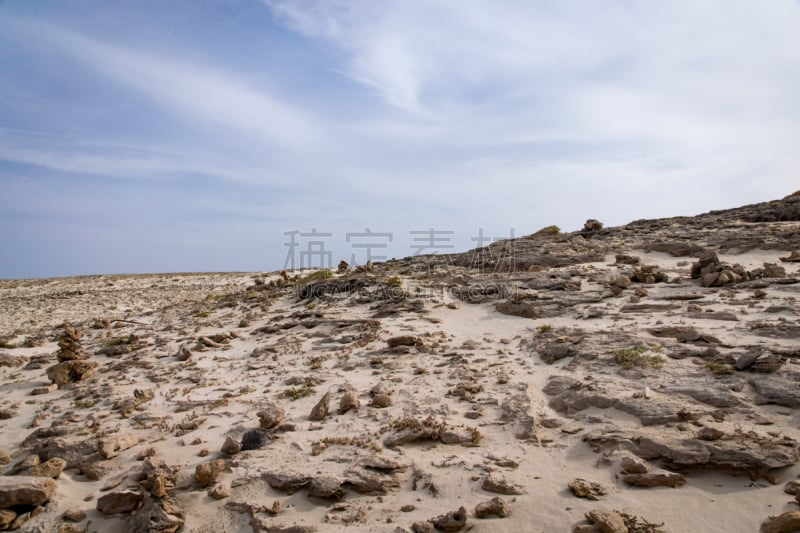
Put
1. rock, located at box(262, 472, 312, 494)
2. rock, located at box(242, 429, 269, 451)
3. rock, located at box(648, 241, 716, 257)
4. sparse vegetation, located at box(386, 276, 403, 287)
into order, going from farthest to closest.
A: rock, located at box(648, 241, 716, 257), sparse vegetation, located at box(386, 276, 403, 287), rock, located at box(242, 429, 269, 451), rock, located at box(262, 472, 312, 494)

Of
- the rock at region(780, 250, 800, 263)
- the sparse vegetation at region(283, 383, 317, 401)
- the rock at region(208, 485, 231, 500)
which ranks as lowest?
the rock at region(208, 485, 231, 500)

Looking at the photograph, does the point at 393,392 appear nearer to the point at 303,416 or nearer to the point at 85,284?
the point at 303,416

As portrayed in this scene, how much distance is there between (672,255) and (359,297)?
1191 cm

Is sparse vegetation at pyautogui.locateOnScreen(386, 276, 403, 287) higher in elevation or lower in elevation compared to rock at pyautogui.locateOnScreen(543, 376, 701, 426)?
higher

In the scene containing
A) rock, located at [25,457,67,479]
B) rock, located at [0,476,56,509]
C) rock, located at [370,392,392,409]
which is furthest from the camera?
rock, located at [370,392,392,409]

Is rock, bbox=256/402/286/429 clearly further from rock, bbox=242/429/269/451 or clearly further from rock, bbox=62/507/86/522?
rock, bbox=62/507/86/522

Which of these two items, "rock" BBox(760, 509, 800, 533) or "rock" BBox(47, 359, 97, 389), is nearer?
"rock" BBox(760, 509, 800, 533)

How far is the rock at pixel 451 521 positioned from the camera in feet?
15.4

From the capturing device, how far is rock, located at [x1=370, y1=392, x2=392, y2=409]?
7719mm

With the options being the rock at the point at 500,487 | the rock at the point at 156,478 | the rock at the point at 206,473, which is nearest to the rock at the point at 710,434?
the rock at the point at 500,487

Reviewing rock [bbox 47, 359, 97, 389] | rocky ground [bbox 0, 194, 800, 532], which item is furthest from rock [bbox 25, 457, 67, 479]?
rock [bbox 47, 359, 97, 389]

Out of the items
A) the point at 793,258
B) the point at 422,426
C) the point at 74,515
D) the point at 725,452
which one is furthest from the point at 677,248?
the point at 74,515

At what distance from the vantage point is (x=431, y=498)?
530 centimetres

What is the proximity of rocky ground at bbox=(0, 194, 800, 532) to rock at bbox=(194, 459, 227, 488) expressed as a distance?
28mm
